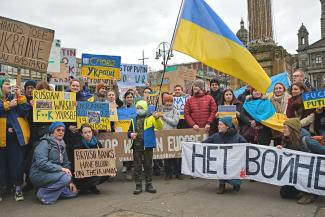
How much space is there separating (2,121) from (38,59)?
1586mm

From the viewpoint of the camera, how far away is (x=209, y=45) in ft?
22.9

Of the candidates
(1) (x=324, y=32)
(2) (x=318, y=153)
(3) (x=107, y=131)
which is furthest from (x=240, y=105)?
(1) (x=324, y=32)

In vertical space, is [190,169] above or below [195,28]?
below

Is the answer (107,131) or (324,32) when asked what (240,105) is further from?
(324,32)

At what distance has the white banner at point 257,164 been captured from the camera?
18.4ft

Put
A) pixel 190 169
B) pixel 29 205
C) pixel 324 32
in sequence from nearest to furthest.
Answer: pixel 29 205, pixel 190 169, pixel 324 32

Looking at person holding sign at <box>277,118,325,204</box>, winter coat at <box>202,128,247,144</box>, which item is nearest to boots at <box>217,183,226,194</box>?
winter coat at <box>202,128,247,144</box>

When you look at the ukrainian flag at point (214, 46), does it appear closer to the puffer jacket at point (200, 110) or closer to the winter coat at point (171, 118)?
the puffer jacket at point (200, 110)

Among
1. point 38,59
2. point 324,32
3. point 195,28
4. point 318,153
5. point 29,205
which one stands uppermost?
point 324,32

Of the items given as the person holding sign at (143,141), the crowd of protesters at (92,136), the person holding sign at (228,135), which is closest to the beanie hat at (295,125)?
the crowd of protesters at (92,136)

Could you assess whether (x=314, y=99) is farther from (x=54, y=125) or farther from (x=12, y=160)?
(x=12, y=160)

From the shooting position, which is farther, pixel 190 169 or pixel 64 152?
pixel 190 169

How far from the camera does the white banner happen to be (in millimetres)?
5609

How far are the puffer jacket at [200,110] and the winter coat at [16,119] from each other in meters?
3.11
